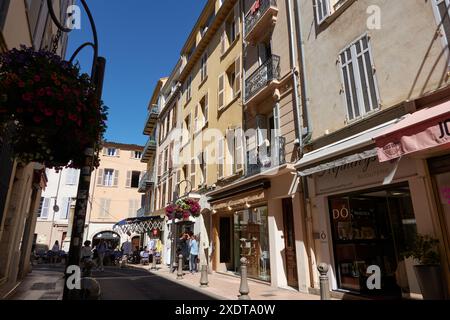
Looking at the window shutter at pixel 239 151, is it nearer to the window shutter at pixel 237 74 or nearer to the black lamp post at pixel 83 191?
the window shutter at pixel 237 74

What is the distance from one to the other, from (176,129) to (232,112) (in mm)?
9513

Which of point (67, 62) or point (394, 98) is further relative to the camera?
point (394, 98)

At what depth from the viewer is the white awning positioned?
21.4 feet

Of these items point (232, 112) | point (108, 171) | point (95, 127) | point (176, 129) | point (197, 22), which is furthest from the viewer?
point (108, 171)

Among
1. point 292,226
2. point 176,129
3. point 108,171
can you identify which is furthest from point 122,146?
point 292,226

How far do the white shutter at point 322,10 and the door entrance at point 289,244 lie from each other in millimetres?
5456

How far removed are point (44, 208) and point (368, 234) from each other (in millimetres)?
31794

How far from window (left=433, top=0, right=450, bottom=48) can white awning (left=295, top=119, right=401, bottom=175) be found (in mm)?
1655

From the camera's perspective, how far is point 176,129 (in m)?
23.0

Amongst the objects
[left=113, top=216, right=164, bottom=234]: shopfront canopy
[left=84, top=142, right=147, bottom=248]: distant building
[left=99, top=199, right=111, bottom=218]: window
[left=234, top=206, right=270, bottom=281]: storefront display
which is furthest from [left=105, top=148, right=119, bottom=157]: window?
[left=234, top=206, right=270, bottom=281]: storefront display

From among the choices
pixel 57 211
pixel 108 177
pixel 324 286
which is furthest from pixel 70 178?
pixel 324 286

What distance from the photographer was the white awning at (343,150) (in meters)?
6.52

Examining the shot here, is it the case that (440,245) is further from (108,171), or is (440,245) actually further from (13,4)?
(108,171)

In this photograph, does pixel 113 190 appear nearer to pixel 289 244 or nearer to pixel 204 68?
pixel 204 68
